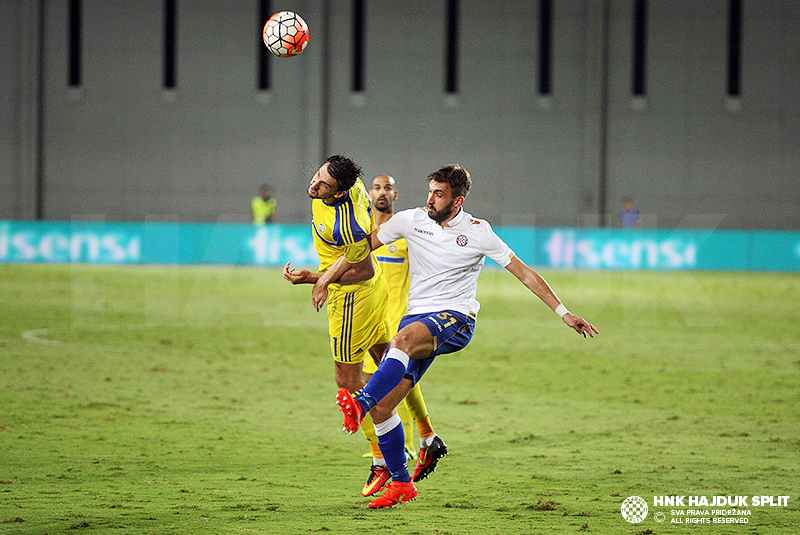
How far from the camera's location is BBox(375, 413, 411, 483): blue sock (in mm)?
6152

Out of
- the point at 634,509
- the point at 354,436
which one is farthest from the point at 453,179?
the point at 354,436

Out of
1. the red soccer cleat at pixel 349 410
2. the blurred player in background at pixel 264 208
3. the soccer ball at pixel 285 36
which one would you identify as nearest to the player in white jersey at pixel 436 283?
the red soccer cleat at pixel 349 410

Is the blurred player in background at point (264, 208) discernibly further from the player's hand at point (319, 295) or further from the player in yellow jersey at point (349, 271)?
the player's hand at point (319, 295)

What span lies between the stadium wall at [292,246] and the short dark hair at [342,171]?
835 inches

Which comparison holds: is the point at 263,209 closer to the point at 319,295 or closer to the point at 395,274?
the point at 395,274

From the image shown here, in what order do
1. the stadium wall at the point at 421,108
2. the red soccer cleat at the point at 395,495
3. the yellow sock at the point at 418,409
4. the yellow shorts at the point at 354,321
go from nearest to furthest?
1. the red soccer cleat at the point at 395,495
2. the yellow shorts at the point at 354,321
3. the yellow sock at the point at 418,409
4. the stadium wall at the point at 421,108

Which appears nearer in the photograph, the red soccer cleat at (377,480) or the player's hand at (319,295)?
the red soccer cleat at (377,480)

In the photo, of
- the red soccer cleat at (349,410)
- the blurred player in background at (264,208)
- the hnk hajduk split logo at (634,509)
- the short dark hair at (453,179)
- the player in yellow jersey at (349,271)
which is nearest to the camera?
the red soccer cleat at (349,410)

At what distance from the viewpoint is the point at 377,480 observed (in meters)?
6.36

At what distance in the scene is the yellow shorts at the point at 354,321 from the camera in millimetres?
6781

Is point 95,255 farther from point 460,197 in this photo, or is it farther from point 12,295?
point 460,197

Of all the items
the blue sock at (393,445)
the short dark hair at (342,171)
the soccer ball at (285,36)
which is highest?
the soccer ball at (285,36)

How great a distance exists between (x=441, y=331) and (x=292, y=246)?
22427 mm

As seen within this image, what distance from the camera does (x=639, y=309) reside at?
787 inches
